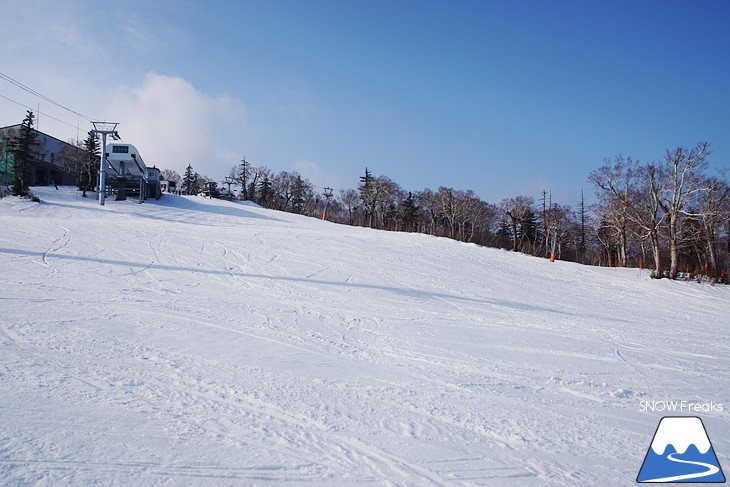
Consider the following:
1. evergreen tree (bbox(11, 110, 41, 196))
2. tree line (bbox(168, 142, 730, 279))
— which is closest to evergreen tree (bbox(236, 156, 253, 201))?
tree line (bbox(168, 142, 730, 279))

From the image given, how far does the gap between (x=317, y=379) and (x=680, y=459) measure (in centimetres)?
385

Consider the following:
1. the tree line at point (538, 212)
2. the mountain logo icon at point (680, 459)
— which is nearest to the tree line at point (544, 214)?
the tree line at point (538, 212)

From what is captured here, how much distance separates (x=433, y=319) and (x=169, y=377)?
5844 millimetres

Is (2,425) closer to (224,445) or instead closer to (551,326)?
(224,445)

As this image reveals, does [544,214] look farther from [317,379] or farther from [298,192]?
[317,379]

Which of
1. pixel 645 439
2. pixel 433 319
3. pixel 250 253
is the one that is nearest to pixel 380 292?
pixel 433 319

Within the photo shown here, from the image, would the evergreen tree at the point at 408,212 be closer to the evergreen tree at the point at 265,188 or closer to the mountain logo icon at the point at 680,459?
the evergreen tree at the point at 265,188

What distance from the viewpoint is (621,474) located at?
3363mm

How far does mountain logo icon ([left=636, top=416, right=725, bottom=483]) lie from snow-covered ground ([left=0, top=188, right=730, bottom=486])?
5.6 inches

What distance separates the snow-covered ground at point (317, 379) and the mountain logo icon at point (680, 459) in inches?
5.6

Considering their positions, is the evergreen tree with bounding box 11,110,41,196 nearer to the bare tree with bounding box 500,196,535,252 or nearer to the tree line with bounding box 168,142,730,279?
the tree line with bounding box 168,142,730,279

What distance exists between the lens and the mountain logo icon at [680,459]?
10.9 ft

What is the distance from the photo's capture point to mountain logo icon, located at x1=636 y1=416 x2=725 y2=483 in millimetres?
3318

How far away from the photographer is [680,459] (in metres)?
3.58
